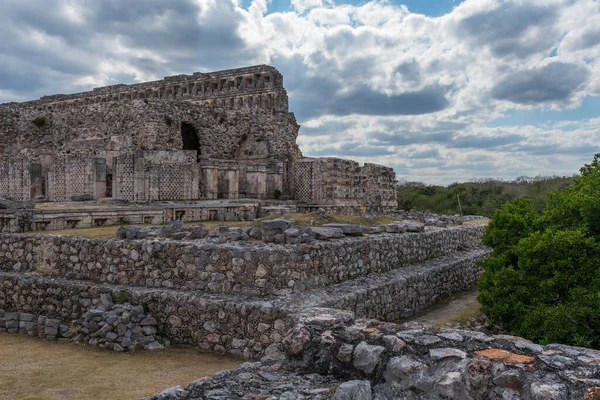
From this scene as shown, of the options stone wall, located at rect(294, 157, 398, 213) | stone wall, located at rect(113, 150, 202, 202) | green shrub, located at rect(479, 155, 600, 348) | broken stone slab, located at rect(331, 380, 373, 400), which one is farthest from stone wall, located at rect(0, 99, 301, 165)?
broken stone slab, located at rect(331, 380, 373, 400)

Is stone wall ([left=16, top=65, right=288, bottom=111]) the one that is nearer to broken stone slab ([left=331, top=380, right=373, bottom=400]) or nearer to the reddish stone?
broken stone slab ([left=331, top=380, right=373, bottom=400])

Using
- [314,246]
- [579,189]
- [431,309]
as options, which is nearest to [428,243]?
[431,309]

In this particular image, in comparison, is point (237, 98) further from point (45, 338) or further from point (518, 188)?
point (518, 188)

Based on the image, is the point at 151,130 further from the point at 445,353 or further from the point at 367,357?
the point at 445,353

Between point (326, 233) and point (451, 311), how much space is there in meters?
3.30

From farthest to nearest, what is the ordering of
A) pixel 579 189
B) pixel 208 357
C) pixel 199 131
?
1. pixel 199 131
2. pixel 579 189
3. pixel 208 357

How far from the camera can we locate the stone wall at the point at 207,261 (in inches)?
246

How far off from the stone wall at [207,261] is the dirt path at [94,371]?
0.99 meters

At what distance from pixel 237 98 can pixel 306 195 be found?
13130 mm

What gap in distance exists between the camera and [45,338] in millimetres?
6938

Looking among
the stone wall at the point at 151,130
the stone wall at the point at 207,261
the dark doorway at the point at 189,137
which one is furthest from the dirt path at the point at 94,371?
the dark doorway at the point at 189,137

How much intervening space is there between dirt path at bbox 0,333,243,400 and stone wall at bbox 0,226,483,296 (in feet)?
3.24

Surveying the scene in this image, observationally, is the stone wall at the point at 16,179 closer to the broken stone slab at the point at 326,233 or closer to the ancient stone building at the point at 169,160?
the ancient stone building at the point at 169,160

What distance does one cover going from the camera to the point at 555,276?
6590 millimetres
